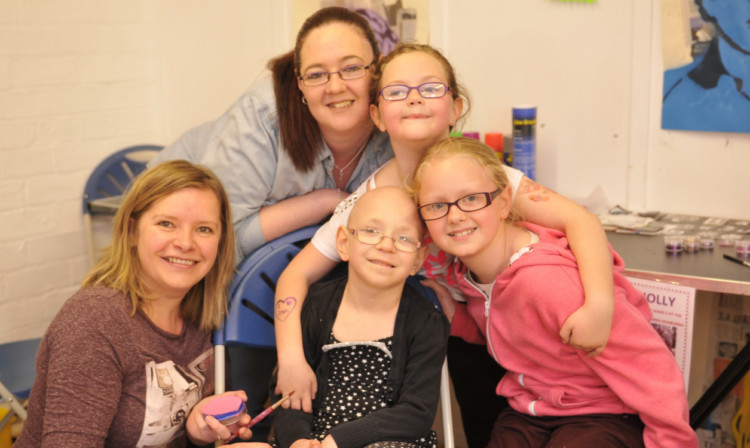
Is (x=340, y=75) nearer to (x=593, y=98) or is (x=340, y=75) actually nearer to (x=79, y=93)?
(x=593, y=98)

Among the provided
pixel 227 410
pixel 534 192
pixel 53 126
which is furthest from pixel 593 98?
pixel 53 126

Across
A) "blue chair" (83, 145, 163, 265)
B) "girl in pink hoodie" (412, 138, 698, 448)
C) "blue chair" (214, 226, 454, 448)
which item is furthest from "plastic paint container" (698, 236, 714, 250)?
"blue chair" (83, 145, 163, 265)

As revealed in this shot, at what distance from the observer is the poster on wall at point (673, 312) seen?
183 cm

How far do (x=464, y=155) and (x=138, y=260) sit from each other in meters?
0.82

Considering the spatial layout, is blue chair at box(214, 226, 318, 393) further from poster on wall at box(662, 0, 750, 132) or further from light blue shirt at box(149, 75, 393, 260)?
poster on wall at box(662, 0, 750, 132)

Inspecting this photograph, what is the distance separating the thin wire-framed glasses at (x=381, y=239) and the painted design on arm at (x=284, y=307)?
0.24m

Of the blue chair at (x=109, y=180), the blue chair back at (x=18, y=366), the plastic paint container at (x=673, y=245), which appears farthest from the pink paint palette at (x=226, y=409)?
the blue chair at (x=109, y=180)

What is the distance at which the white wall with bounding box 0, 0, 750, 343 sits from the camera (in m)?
2.32

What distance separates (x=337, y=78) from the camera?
1.91 meters

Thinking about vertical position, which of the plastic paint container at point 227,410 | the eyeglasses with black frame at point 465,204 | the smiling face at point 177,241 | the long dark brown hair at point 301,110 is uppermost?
the long dark brown hair at point 301,110

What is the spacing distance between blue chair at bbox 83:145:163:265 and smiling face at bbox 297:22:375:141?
4.91ft

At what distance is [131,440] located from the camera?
5.60 feet

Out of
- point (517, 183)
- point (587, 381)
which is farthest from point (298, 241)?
point (587, 381)

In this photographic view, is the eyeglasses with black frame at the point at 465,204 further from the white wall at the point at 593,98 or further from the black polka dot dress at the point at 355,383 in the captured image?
the white wall at the point at 593,98
